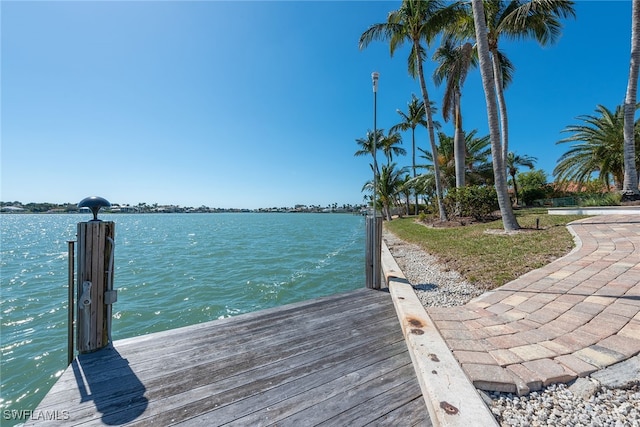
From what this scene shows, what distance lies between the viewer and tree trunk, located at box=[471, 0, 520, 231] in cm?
786

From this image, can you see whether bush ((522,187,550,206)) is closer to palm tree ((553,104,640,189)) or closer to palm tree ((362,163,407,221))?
palm tree ((553,104,640,189))

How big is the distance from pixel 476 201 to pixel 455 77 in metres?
6.63

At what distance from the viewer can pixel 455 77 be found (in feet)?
43.1

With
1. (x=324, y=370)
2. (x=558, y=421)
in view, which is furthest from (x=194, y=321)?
(x=558, y=421)

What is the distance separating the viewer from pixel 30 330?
4.68m

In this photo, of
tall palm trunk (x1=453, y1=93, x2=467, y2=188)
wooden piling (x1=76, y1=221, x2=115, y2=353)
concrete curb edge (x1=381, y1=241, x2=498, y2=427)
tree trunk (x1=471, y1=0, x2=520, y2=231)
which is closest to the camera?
concrete curb edge (x1=381, y1=241, x2=498, y2=427)

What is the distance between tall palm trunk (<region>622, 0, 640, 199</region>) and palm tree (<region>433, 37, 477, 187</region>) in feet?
18.4

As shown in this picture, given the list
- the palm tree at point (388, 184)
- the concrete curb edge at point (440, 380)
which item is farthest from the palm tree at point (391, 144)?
the concrete curb edge at point (440, 380)

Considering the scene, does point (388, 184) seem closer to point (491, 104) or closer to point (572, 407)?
point (491, 104)

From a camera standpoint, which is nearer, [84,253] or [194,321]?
[84,253]

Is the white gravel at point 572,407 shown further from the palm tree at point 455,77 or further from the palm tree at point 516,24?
the palm tree at point 455,77

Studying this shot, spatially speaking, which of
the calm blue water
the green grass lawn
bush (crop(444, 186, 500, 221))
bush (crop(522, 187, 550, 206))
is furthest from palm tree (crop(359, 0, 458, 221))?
bush (crop(522, 187, 550, 206))

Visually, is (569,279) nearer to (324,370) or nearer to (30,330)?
(324,370)

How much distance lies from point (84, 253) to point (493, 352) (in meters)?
3.73
